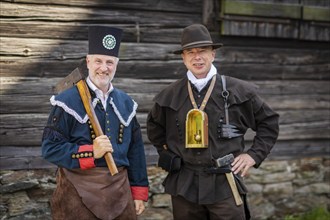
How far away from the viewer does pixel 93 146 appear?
10.8 ft

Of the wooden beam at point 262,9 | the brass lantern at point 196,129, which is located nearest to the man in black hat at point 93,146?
the brass lantern at point 196,129

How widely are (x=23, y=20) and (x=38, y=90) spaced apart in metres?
0.63

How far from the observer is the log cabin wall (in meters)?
4.88

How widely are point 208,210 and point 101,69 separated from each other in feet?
4.27

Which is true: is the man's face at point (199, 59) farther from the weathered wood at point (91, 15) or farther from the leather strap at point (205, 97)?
the weathered wood at point (91, 15)

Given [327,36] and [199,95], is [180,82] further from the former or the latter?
[327,36]

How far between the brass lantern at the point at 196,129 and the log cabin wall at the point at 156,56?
167cm

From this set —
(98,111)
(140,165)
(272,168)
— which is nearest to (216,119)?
(140,165)

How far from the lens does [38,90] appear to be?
16.3 feet

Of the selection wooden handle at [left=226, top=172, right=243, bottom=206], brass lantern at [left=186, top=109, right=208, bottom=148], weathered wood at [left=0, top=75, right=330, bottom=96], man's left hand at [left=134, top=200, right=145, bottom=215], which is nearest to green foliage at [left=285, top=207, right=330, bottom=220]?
weathered wood at [left=0, top=75, right=330, bottom=96]

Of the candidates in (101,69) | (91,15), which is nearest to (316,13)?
(91,15)

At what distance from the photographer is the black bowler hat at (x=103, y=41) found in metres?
3.44

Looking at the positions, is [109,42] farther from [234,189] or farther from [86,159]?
[234,189]

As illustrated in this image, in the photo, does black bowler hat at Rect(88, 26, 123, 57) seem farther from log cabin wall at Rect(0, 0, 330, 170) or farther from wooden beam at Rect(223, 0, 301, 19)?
wooden beam at Rect(223, 0, 301, 19)
